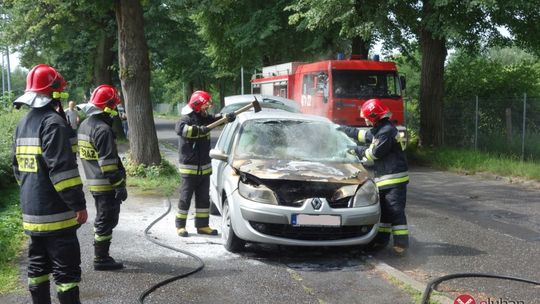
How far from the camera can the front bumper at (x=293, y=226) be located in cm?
564

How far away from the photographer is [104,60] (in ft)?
73.4

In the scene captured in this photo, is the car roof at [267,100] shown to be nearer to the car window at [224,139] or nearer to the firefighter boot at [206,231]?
the car window at [224,139]

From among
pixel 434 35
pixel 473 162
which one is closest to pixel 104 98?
pixel 434 35

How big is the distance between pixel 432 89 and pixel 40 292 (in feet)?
45.9

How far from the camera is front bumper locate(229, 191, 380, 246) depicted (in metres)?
5.64

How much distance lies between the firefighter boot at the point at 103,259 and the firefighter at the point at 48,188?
143cm

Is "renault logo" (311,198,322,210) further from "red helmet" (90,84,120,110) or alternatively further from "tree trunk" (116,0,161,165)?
"tree trunk" (116,0,161,165)

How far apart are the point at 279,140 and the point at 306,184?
3.81 feet

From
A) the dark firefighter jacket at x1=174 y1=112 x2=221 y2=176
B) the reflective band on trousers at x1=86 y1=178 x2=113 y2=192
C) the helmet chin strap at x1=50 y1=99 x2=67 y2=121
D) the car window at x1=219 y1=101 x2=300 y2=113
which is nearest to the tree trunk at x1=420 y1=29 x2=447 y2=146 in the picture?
the car window at x1=219 y1=101 x2=300 y2=113

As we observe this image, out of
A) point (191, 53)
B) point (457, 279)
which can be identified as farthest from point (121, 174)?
point (191, 53)

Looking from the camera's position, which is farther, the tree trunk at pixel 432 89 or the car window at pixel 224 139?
the tree trunk at pixel 432 89

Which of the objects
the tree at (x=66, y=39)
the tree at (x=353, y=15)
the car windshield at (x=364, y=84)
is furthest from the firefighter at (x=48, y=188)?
the tree at (x=353, y=15)

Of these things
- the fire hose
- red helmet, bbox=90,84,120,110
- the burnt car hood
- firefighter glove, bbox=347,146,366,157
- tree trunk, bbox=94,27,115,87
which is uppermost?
tree trunk, bbox=94,27,115,87

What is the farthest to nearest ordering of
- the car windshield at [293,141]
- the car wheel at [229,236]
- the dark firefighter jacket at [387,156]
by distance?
the car windshield at [293,141] → the dark firefighter jacket at [387,156] → the car wheel at [229,236]
